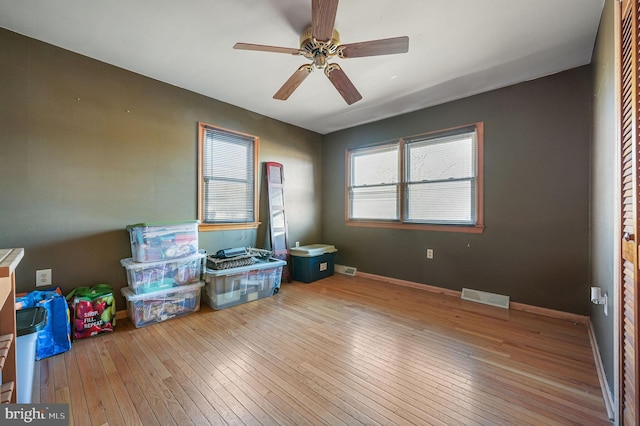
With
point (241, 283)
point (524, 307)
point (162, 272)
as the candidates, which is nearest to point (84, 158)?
point (162, 272)

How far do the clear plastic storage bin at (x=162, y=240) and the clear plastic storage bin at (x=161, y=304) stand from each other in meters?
0.33

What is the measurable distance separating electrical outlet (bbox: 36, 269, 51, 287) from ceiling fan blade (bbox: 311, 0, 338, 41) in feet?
9.56

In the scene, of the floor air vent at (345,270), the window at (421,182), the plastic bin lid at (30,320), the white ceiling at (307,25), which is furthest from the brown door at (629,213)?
the floor air vent at (345,270)

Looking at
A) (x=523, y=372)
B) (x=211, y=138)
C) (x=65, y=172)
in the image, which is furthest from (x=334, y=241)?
(x=65, y=172)

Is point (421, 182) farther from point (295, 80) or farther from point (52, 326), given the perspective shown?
point (52, 326)

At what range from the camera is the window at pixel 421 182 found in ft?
10.4

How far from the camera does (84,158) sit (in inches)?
94.5

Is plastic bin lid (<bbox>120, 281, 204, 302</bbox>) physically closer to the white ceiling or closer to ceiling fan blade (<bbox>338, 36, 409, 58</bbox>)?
the white ceiling

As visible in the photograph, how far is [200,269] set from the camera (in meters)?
2.84

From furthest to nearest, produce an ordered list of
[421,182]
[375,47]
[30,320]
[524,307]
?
1. [421,182]
2. [524,307]
3. [375,47]
4. [30,320]

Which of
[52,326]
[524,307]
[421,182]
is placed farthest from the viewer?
[421,182]

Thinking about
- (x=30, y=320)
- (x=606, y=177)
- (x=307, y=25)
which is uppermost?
(x=307, y=25)

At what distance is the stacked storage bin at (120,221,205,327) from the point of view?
242 centimetres

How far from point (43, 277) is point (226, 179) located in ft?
6.37
